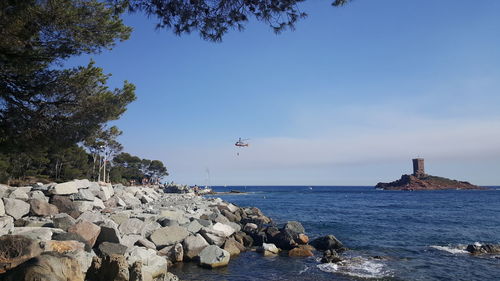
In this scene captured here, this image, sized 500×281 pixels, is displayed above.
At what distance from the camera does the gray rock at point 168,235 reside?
12021mm

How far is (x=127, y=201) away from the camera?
835 inches

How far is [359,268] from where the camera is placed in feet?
39.1

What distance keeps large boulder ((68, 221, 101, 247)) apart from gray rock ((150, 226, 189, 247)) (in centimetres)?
229

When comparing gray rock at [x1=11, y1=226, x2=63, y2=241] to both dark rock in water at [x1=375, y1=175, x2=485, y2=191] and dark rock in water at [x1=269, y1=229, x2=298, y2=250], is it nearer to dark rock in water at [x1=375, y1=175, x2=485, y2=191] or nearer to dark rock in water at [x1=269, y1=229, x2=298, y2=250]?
dark rock in water at [x1=269, y1=229, x2=298, y2=250]

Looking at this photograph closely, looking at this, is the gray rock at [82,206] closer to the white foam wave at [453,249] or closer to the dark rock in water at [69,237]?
the dark rock in water at [69,237]

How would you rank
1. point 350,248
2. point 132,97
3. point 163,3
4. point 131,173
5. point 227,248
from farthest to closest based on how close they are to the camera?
point 131,173 → point 350,248 → point 227,248 → point 132,97 → point 163,3

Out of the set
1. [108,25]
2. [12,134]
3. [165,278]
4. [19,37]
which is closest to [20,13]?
[19,37]

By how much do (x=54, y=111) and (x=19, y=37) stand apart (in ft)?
9.48

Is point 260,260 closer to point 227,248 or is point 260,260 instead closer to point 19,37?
point 227,248

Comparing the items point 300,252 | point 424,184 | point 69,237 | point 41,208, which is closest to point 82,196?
point 41,208

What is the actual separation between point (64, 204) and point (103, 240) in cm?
528

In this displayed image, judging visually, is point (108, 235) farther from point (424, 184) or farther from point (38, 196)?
point (424, 184)

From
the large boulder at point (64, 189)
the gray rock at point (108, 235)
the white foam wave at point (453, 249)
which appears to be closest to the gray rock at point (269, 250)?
the gray rock at point (108, 235)

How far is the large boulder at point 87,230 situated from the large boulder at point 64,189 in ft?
20.8
